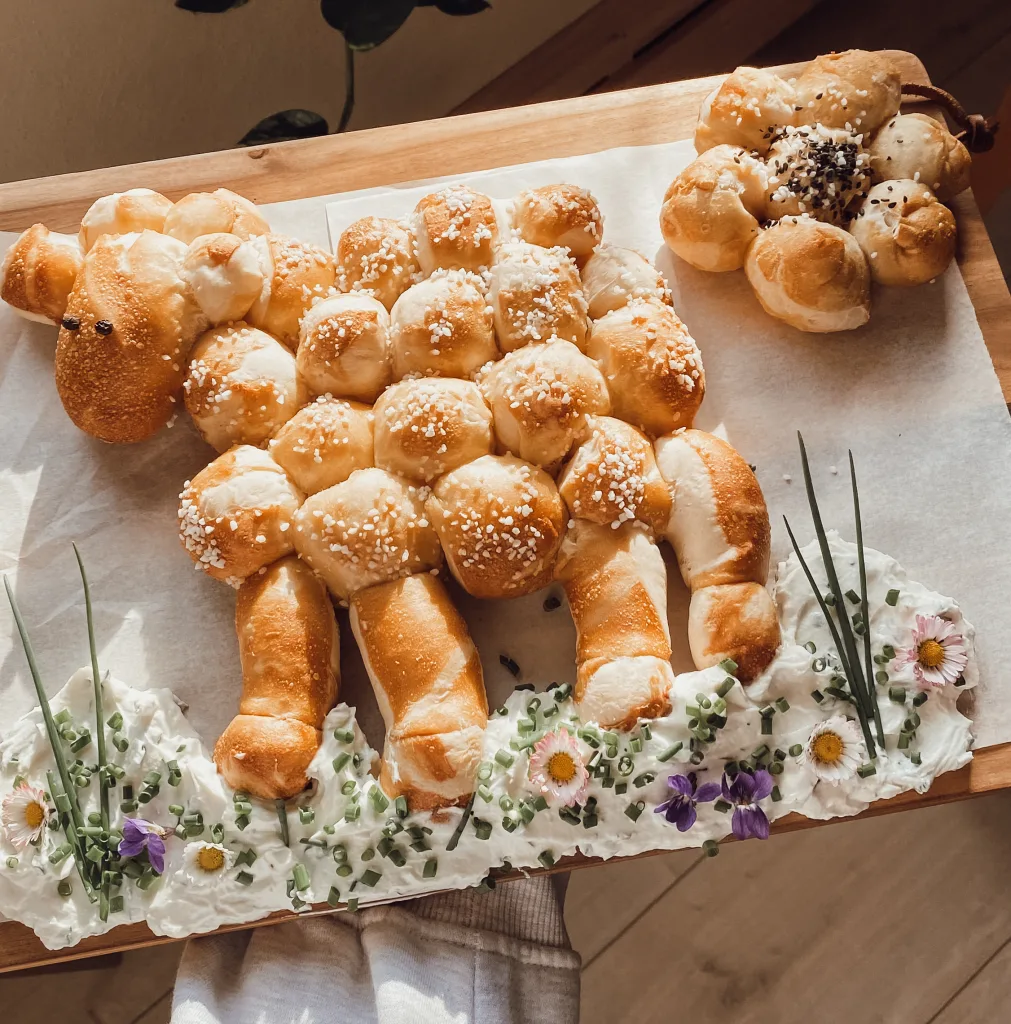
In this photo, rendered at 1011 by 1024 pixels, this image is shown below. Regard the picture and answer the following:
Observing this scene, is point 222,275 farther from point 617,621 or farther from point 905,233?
point 905,233

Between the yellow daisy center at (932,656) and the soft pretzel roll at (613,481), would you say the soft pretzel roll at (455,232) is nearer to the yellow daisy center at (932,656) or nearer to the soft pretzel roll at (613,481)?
the soft pretzel roll at (613,481)

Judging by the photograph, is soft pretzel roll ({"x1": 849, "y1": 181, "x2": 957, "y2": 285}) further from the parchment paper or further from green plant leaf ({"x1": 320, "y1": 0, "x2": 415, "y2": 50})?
green plant leaf ({"x1": 320, "y1": 0, "x2": 415, "y2": 50})

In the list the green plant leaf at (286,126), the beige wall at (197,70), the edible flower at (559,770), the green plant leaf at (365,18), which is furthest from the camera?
the green plant leaf at (286,126)

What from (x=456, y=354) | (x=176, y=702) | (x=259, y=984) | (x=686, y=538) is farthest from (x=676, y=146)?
(x=259, y=984)

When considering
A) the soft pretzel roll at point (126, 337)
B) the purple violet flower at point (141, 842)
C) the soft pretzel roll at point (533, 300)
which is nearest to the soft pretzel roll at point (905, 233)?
the soft pretzel roll at point (533, 300)

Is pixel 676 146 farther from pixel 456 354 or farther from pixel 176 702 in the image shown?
pixel 176 702

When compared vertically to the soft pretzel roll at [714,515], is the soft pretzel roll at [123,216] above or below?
above

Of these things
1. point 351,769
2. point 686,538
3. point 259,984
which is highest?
point 686,538
